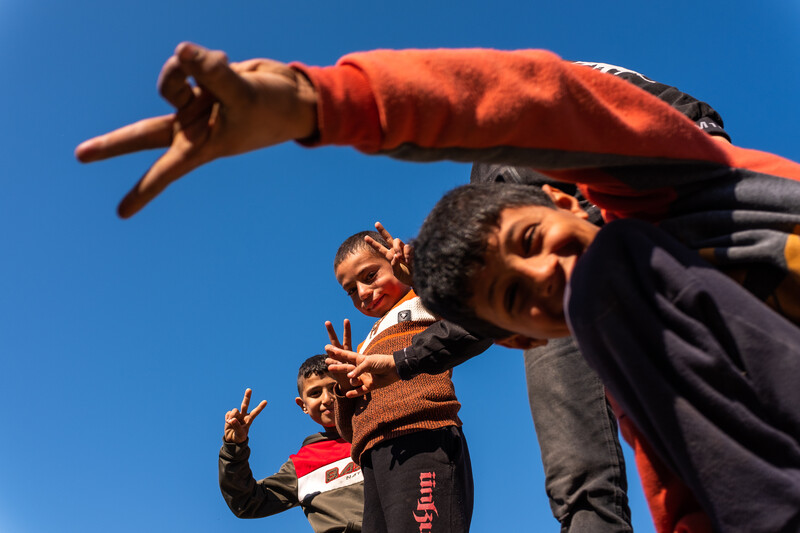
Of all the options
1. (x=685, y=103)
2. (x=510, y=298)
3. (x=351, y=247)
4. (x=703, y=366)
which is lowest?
(x=703, y=366)

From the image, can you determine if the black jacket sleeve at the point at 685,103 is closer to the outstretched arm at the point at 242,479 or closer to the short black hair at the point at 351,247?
the short black hair at the point at 351,247

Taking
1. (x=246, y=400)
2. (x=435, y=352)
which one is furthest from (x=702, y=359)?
(x=246, y=400)

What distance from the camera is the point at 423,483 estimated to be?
3.14 meters

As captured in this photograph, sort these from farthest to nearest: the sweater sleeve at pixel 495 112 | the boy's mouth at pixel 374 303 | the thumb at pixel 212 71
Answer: the boy's mouth at pixel 374 303
the sweater sleeve at pixel 495 112
the thumb at pixel 212 71

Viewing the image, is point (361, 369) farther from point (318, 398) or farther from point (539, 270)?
point (318, 398)

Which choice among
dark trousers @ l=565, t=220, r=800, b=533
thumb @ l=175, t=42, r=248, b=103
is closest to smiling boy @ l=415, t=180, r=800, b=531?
dark trousers @ l=565, t=220, r=800, b=533

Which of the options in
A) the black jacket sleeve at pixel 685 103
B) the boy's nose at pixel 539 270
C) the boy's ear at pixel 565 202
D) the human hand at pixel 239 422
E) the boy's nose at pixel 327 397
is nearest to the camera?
the boy's nose at pixel 539 270

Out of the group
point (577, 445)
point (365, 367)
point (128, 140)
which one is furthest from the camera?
point (365, 367)

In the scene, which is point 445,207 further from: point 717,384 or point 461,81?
point 717,384

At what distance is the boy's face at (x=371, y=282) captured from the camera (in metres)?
4.21

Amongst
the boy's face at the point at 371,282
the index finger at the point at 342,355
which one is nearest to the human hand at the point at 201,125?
the index finger at the point at 342,355

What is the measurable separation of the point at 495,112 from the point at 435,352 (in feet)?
5.96

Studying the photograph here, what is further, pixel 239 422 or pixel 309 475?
pixel 309 475

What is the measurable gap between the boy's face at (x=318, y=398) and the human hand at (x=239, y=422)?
1.55ft
